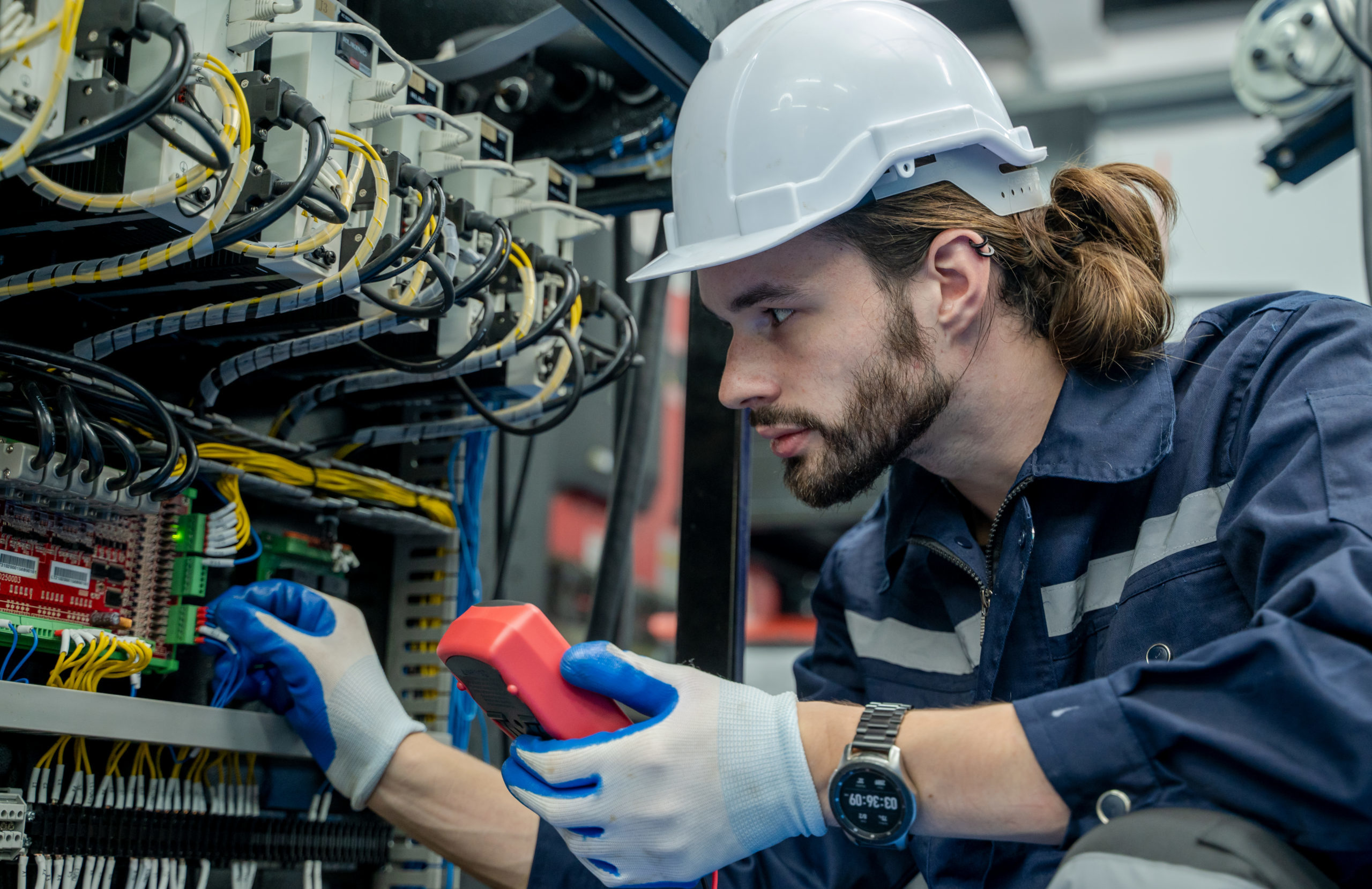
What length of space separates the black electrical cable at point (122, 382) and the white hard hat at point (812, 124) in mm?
455

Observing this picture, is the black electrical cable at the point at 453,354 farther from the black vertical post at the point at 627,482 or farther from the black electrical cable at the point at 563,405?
the black vertical post at the point at 627,482

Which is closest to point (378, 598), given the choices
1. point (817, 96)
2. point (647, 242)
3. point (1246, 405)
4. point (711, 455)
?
point (711, 455)

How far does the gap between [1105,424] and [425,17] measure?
2.78 feet

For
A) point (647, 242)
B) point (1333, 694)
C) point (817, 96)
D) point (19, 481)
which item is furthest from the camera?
point (647, 242)

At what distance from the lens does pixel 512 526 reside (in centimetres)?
150

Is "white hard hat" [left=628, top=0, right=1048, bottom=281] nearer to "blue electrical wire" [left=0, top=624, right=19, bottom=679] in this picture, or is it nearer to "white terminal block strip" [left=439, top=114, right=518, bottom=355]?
"white terminal block strip" [left=439, top=114, right=518, bottom=355]

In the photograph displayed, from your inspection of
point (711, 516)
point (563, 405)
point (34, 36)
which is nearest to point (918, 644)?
point (711, 516)

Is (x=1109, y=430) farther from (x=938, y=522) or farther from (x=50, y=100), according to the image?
(x=50, y=100)

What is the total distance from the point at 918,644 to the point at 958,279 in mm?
416

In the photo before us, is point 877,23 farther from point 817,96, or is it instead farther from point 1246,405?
point 1246,405

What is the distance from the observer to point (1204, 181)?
166 inches

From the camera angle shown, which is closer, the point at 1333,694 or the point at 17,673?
the point at 1333,694

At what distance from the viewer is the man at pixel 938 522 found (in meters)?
0.80

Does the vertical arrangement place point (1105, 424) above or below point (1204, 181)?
below
